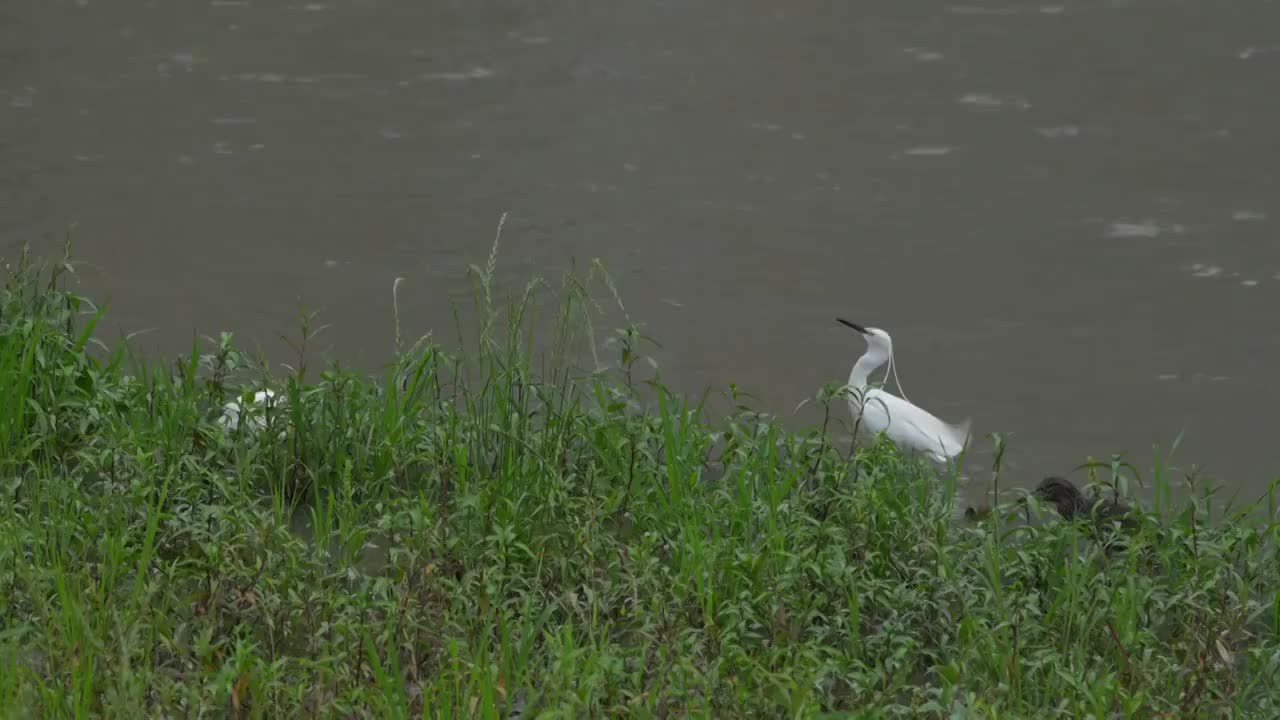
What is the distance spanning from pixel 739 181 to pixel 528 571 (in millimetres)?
4183

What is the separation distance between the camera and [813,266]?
7.16 m

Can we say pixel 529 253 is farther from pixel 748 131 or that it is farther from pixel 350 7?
pixel 350 7

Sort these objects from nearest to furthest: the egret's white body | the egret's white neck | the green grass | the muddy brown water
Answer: the green grass
the egret's white body
the egret's white neck
the muddy brown water

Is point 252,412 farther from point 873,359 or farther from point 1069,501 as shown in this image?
point 1069,501

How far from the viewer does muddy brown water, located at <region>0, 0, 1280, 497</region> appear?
21.2 ft

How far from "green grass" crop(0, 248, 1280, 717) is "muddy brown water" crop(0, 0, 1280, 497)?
1419 mm

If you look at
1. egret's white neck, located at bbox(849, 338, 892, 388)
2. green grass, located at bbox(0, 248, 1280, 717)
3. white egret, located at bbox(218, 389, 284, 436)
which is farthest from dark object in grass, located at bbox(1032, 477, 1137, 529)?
white egret, located at bbox(218, 389, 284, 436)

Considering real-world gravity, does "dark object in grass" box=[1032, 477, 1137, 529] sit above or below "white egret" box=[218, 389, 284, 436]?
below

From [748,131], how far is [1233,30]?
10.1 feet

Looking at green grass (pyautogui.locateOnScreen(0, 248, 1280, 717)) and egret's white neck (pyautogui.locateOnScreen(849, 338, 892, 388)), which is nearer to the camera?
green grass (pyautogui.locateOnScreen(0, 248, 1280, 717))

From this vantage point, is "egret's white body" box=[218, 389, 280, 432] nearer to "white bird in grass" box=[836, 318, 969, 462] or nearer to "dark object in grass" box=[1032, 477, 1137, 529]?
"white bird in grass" box=[836, 318, 969, 462]

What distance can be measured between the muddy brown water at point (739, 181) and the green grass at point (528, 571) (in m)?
1.42

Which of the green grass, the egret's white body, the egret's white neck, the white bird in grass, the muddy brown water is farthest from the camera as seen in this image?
the muddy brown water

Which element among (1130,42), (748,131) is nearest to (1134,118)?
(1130,42)
